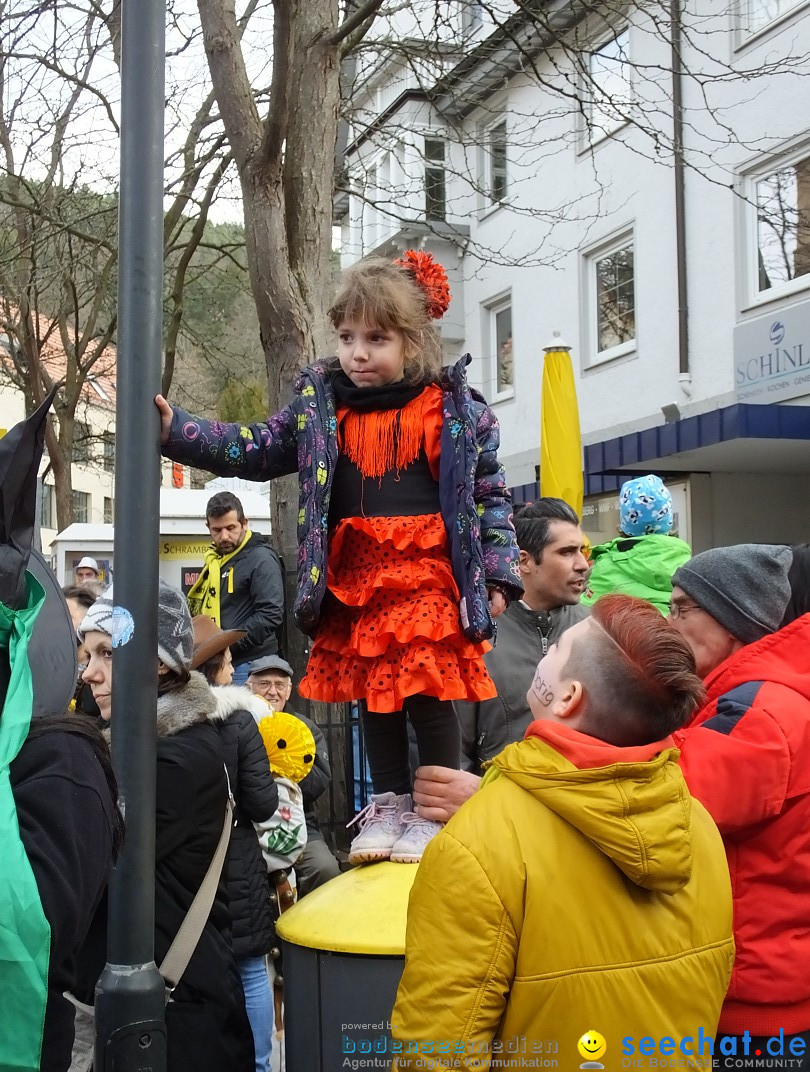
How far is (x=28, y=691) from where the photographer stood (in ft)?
5.55

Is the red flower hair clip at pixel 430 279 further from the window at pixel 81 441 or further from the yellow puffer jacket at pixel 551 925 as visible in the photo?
the window at pixel 81 441

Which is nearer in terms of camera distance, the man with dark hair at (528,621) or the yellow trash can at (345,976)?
the yellow trash can at (345,976)

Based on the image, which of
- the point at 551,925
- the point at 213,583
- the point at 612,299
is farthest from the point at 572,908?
the point at 612,299

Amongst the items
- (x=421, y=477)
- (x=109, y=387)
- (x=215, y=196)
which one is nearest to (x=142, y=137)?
(x=421, y=477)

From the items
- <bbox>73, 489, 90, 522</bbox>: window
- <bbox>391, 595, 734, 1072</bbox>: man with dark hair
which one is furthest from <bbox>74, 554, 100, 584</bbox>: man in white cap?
<bbox>73, 489, 90, 522</bbox>: window

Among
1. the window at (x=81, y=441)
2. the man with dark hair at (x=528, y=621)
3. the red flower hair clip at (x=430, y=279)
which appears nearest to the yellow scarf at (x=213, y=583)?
the man with dark hair at (x=528, y=621)

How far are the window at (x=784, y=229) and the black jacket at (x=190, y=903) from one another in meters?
11.1

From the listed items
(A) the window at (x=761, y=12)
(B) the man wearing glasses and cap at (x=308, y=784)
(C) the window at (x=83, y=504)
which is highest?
(A) the window at (x=761, y=12)

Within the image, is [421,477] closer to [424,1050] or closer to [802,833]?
[802,833]

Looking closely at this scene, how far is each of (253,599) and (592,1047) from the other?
16.5 ft

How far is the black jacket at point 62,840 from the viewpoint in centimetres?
167

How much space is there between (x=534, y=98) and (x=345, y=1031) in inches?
658

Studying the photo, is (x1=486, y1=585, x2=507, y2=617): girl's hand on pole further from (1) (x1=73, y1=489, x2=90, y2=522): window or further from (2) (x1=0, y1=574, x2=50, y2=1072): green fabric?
(1) (x1=73, y1=489, x2=90, y2=522): window

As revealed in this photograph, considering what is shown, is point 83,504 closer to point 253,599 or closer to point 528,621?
point 253,599
